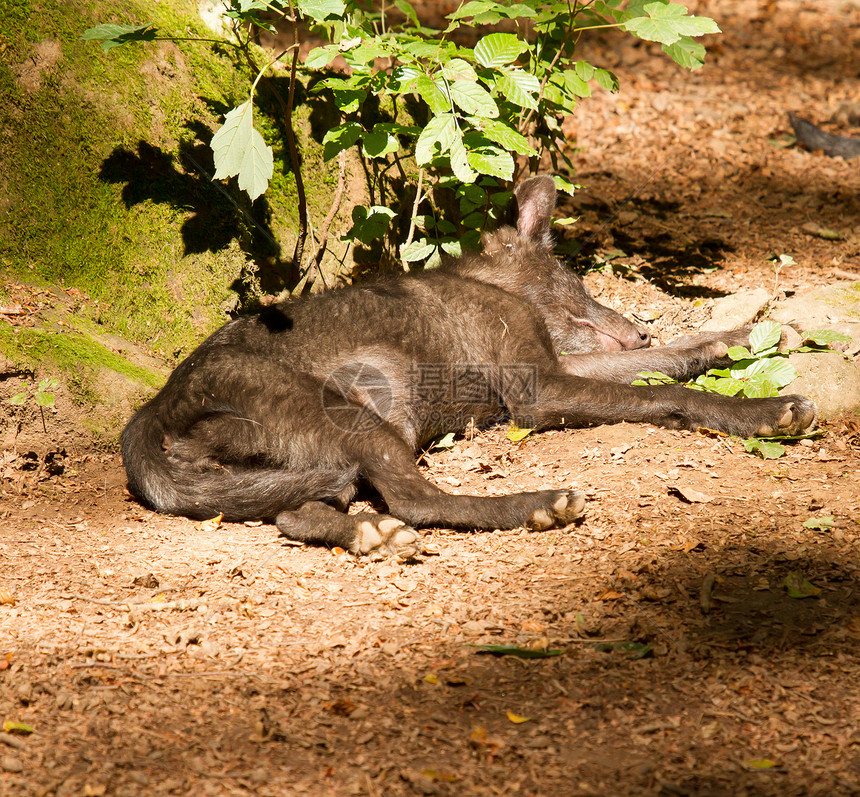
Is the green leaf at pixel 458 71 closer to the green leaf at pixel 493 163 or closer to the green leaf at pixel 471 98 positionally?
the green leaf at pixel 471 98

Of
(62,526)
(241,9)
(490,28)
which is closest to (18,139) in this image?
(241,9)

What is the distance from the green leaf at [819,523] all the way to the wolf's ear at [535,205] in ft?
9.32

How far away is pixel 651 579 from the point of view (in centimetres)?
332

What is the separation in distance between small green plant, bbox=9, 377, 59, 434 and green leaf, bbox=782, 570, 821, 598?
12.7 ft

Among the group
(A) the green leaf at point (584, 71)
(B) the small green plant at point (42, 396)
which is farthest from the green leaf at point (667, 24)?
(B) the small green plant at point (42, 396)

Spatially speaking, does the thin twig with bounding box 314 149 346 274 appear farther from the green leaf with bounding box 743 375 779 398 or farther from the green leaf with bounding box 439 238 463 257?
the green leaf with bounding box 743 375 779 398

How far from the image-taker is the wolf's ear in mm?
5582

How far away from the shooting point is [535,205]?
5625 millimetres

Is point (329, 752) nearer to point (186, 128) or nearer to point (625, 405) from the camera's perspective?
point (625, 405)

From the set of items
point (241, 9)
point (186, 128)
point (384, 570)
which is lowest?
point (384, 570)

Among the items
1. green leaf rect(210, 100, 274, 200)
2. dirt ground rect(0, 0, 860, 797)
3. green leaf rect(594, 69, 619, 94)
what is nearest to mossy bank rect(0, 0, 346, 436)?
dirt ground rect(0, 0, 860, 797)

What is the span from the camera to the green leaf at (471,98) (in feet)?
14.1

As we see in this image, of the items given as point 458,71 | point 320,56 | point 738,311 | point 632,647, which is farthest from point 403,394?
point 738,311

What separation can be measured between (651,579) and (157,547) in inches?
92.4
